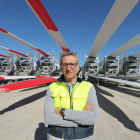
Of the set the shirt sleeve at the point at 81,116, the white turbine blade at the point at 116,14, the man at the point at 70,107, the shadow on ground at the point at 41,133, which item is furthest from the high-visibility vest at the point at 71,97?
the white turbine blade at the point at 116,14

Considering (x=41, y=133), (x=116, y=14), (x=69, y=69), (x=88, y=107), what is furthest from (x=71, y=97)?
(x=116, y=14)

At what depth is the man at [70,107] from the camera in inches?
48.6

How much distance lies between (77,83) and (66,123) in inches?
21.3

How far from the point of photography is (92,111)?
4.41ft

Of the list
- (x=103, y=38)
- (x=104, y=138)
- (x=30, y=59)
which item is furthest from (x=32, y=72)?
(x=104, y=138)

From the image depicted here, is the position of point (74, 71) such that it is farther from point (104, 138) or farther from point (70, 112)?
point (104, 138)

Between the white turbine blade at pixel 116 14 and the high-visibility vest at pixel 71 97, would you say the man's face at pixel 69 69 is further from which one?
the white turbine blade at pixel 116 14

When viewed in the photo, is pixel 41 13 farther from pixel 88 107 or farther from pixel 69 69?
pixel 88 107

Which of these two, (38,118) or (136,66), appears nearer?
(38,118)

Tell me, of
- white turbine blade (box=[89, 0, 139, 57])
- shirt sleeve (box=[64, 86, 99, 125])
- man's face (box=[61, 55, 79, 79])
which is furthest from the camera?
white turbine blade (box=[89, 0, 139, 57])

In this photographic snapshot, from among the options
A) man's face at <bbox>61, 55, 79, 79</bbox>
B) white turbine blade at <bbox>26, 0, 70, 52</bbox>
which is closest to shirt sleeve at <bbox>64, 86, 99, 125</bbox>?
man's face at <bbox>61, 55, 79, 79</bbox>

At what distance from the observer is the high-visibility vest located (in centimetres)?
138

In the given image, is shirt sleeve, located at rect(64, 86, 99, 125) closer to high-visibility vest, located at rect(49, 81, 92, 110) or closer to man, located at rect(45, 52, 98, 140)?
man, located at rect(45, 52, 98, 140)

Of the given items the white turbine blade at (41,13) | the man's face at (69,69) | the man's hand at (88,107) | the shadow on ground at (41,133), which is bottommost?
the shadow on ground at (41,133)
